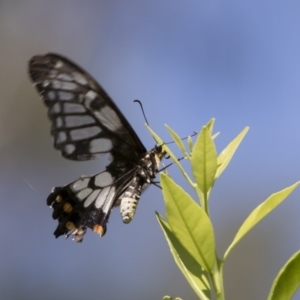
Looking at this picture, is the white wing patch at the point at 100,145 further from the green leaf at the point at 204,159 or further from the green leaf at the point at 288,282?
the green leaf at the point at 288,282

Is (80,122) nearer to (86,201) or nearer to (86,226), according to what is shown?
(86,201)

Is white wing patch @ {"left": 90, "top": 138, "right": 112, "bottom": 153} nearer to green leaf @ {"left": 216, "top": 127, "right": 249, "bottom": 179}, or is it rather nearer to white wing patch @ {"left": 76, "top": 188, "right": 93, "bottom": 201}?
white wing patch @ {"left": 76, "top": 188, "right": 93, "bottom": 201}

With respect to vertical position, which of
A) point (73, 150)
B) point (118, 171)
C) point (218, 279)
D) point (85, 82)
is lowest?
point (218, 279)

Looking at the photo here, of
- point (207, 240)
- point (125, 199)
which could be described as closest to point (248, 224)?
point (207, 240)

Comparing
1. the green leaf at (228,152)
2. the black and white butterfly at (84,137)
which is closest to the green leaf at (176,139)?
the green leaf at (228,152)

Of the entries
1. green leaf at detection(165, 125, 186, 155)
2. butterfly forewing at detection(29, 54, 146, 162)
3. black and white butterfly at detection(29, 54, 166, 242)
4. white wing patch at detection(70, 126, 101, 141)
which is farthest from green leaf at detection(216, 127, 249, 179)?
white wing patch at detection(70, 126, 101, 141)

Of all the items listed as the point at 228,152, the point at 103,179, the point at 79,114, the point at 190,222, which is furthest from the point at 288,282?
the point at 79,114
